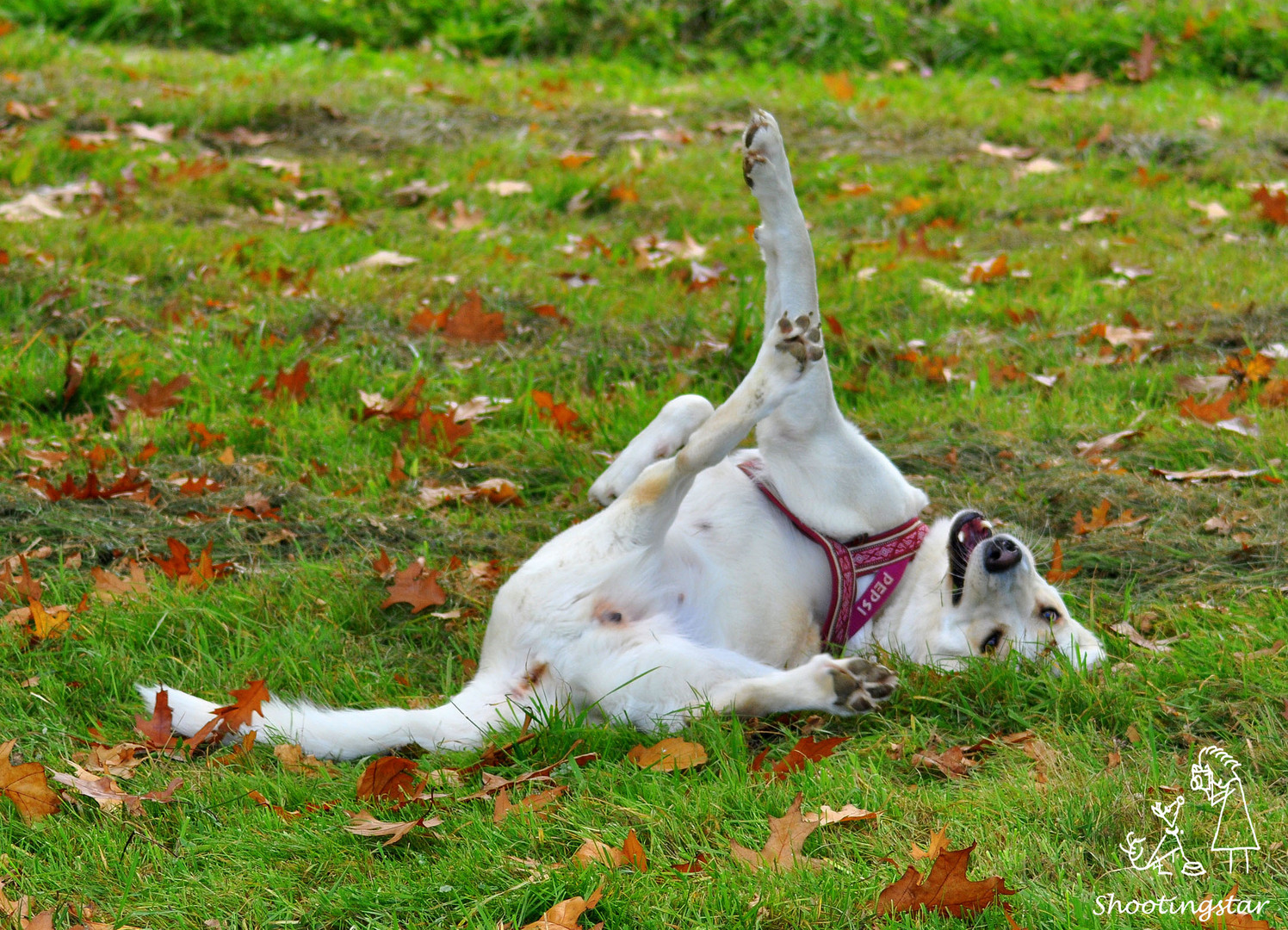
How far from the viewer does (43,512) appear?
3.51 meters

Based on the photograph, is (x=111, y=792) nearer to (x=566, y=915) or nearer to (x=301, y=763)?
(x=301, y=763)

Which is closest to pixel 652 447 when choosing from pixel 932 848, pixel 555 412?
pixel 555 412

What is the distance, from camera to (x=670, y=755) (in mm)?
2521

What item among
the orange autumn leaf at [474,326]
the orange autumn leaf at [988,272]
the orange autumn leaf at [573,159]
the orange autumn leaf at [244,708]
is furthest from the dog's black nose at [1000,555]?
the orange autumn leaf at [573,159]

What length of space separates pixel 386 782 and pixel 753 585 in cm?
110

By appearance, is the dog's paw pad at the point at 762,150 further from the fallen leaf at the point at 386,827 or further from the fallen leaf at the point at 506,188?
the fallen leaf at the point at 506,188

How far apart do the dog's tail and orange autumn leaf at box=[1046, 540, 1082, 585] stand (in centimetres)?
162

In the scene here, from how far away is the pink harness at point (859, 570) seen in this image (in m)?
Result: 3.17

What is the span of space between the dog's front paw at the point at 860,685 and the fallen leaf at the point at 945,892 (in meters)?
0.72

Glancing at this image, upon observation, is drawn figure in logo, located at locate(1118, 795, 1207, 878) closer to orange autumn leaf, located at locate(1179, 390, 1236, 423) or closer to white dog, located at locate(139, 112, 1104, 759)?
white dog, located at locate(139, 112, 1104, 759)

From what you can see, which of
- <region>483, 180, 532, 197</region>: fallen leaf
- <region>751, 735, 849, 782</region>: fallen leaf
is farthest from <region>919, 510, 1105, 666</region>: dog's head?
<region>483, 180, 532, 197</region>: fallen leaf

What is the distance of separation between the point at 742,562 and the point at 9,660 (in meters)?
1.88

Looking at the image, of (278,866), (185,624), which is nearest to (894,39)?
(185,624)

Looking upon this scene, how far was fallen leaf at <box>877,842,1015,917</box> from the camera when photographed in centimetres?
193
